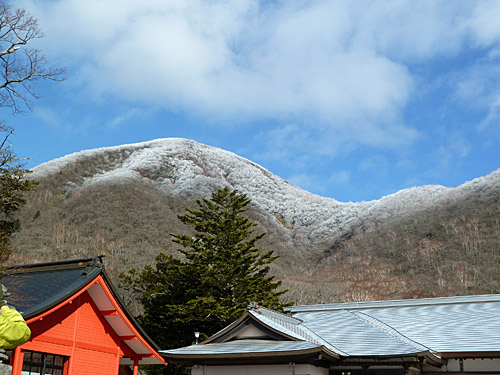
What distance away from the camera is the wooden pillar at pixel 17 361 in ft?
39.2

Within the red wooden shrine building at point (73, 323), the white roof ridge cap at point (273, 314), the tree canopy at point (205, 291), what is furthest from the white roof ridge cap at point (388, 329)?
the tree canopy at point (205, 291)

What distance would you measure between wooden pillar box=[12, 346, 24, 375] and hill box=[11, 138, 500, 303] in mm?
30629

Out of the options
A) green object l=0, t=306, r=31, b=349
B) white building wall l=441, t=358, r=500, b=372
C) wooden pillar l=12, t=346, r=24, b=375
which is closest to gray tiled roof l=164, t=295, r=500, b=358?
white building wall l=441, t=358, r=500, b=372

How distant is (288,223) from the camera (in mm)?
104375

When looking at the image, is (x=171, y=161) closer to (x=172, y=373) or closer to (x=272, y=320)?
(x=172, y=373)

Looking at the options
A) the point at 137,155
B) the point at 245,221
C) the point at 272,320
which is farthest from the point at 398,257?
the point at 137,155

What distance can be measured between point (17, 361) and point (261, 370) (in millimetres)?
6522

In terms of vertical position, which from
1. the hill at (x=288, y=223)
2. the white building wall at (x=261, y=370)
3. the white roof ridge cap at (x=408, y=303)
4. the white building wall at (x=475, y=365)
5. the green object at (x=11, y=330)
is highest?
the hill at (x=288, y=223)

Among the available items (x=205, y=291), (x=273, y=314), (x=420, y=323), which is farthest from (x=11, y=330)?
(x=205, y=291)

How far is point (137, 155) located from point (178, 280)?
87.5 meters

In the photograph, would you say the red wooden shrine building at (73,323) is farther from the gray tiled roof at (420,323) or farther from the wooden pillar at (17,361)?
the gray tiled roof at (420,323)

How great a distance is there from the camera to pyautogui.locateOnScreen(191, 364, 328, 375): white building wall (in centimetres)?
1428

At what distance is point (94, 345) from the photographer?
47.7ft

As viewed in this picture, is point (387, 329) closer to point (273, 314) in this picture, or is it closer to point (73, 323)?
point (273, 314)
